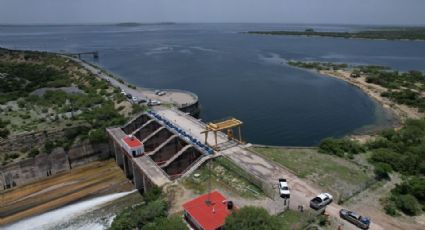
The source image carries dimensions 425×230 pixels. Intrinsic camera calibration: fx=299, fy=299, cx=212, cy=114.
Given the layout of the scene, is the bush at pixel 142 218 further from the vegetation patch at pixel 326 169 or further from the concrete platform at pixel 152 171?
the vegetation patch at pixel 326 169

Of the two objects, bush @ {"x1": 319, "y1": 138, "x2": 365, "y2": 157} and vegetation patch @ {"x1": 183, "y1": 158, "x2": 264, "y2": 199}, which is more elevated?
bush @ {"x1": 319, "y1": 138, "x2": 365, "y2": 157}

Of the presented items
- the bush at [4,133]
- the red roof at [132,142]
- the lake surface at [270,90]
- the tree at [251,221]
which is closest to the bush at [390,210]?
the tree at [251,221]

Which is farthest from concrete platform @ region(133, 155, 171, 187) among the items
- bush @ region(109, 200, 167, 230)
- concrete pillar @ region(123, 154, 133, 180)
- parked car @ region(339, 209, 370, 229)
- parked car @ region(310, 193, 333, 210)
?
parked car @ region(339, 209, 370, 229)

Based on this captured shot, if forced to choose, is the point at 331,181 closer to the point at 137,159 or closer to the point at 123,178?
the point at 137,159

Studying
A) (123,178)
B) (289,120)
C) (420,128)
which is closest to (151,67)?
(289,120)

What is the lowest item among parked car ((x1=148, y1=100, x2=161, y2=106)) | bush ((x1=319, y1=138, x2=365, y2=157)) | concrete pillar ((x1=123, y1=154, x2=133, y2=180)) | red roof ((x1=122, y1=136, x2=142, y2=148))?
concrete pillar ((x1=123, y1=154, x2=133, y2=180))

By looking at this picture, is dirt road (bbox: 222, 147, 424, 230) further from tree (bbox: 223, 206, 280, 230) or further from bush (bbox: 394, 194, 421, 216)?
tree (bbox: 223, 206, 280, 230)
